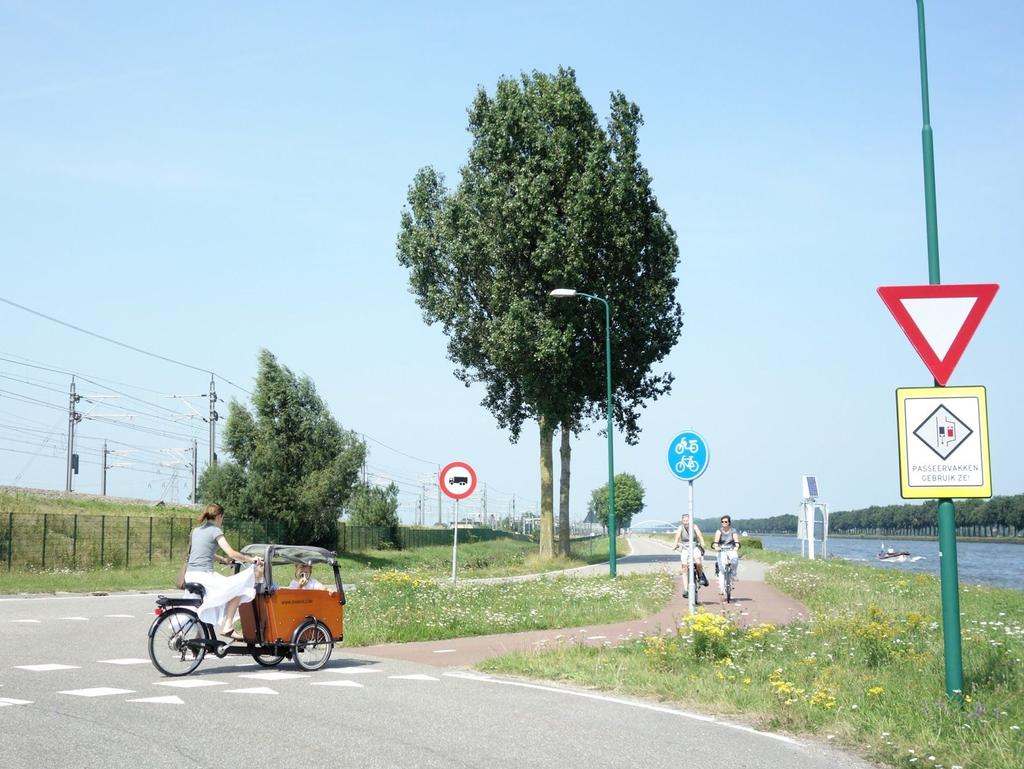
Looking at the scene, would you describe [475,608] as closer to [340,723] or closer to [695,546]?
[695,546]

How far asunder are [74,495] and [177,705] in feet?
168

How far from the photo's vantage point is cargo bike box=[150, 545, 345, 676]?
1141 centimetres

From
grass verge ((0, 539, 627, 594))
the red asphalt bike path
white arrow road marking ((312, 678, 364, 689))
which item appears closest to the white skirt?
white arrow road marking ((312, 678, 364, 689))

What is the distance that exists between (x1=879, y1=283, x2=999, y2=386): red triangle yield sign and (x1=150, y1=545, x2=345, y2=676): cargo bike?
663cm

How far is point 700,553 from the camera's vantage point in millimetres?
21594

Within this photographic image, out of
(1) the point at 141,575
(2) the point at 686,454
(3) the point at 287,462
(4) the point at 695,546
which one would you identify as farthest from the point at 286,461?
(2) the point at 686,454

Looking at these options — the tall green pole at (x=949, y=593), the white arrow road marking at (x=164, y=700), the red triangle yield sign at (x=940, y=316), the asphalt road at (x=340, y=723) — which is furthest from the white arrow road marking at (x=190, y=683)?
the red triangle yield sign at (x=940, y=316)

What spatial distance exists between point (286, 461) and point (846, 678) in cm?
4772

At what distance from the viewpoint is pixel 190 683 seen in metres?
10.8

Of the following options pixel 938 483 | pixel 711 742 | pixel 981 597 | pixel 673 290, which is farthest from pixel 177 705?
pixel 673 290

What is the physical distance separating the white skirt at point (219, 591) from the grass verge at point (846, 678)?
281 cm

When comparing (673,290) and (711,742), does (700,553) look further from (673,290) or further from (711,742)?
(673,290)

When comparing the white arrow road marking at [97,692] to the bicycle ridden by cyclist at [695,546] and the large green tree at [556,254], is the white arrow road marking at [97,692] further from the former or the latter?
the large green tree at [556,254]

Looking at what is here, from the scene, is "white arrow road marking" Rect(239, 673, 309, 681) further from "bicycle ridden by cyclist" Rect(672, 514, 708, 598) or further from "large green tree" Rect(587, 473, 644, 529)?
"large green tree" Rect(587, 473, 644, 529)
